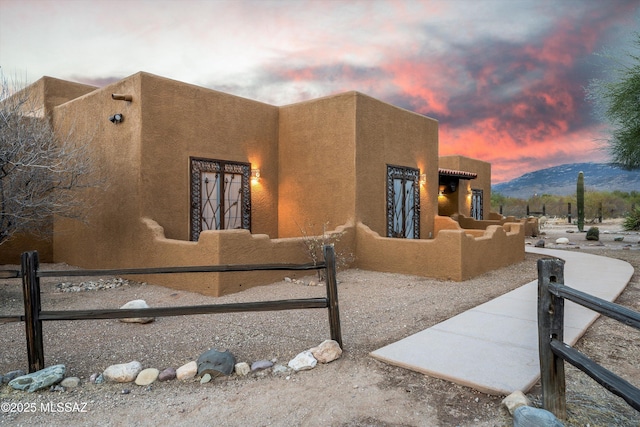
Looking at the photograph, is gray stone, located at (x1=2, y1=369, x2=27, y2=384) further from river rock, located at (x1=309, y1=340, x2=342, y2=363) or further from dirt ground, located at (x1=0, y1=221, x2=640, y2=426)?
river rock, located at (x1=309, y1=340, x2=342, y2=363)

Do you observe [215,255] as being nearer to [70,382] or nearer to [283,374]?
[70,382]

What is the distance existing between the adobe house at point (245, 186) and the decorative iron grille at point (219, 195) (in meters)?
0.03

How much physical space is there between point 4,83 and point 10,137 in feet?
4.02

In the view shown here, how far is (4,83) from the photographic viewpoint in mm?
7410

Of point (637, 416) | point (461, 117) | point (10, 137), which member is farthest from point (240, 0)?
point (461, 117)

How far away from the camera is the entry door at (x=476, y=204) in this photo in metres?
21.5

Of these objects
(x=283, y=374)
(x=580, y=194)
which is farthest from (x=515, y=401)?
(x=580, y=194)

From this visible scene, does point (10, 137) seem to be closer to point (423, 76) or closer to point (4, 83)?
point (4, 83)

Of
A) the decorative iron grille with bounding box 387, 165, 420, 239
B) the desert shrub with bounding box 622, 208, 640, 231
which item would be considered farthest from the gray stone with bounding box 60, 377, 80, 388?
the desert shrub with bounding box 622, 208, 640, 231

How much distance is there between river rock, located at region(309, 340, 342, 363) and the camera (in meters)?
4.17

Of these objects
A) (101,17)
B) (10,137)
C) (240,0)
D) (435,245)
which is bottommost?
(435,245)

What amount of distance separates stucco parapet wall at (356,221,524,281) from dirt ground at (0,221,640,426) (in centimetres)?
119


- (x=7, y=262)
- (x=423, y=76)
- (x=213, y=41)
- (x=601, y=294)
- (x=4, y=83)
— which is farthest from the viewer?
(x=423, y=76)

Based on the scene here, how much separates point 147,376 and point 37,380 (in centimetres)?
96
